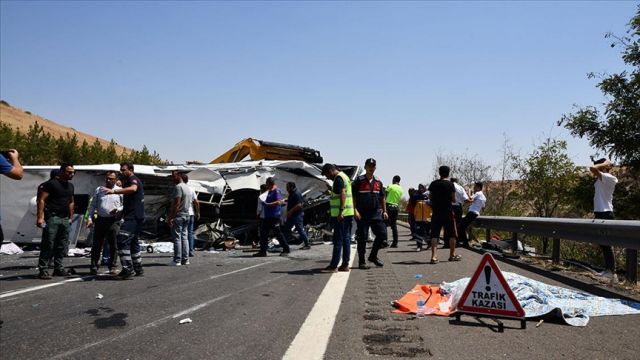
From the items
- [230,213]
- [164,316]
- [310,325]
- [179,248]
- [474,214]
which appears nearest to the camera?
[310,325]

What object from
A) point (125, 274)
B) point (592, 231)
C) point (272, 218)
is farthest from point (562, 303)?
point (272, 218)

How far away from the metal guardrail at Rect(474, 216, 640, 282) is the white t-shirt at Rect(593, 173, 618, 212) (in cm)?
44

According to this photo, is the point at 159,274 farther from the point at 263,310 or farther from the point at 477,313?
the point at 477,313

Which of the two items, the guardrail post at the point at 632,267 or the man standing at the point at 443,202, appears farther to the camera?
the man standing at the point at 443,202

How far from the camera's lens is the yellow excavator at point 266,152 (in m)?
17.5

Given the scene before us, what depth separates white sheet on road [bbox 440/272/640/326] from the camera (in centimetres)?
464

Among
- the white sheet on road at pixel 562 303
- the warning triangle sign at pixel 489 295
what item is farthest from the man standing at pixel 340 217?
the warning triangle sign at pixel 489 295

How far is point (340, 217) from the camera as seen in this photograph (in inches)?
322

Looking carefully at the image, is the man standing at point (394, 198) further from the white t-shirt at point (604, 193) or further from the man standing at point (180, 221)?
the white t-shirt at point (604, 193)

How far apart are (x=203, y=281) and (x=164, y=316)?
8.23ft

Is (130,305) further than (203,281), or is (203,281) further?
(203,281)

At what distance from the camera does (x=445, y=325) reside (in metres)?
4.49

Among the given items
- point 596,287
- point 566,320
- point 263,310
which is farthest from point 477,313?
point 596,287

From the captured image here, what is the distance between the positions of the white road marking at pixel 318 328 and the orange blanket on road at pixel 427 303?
65 cm
